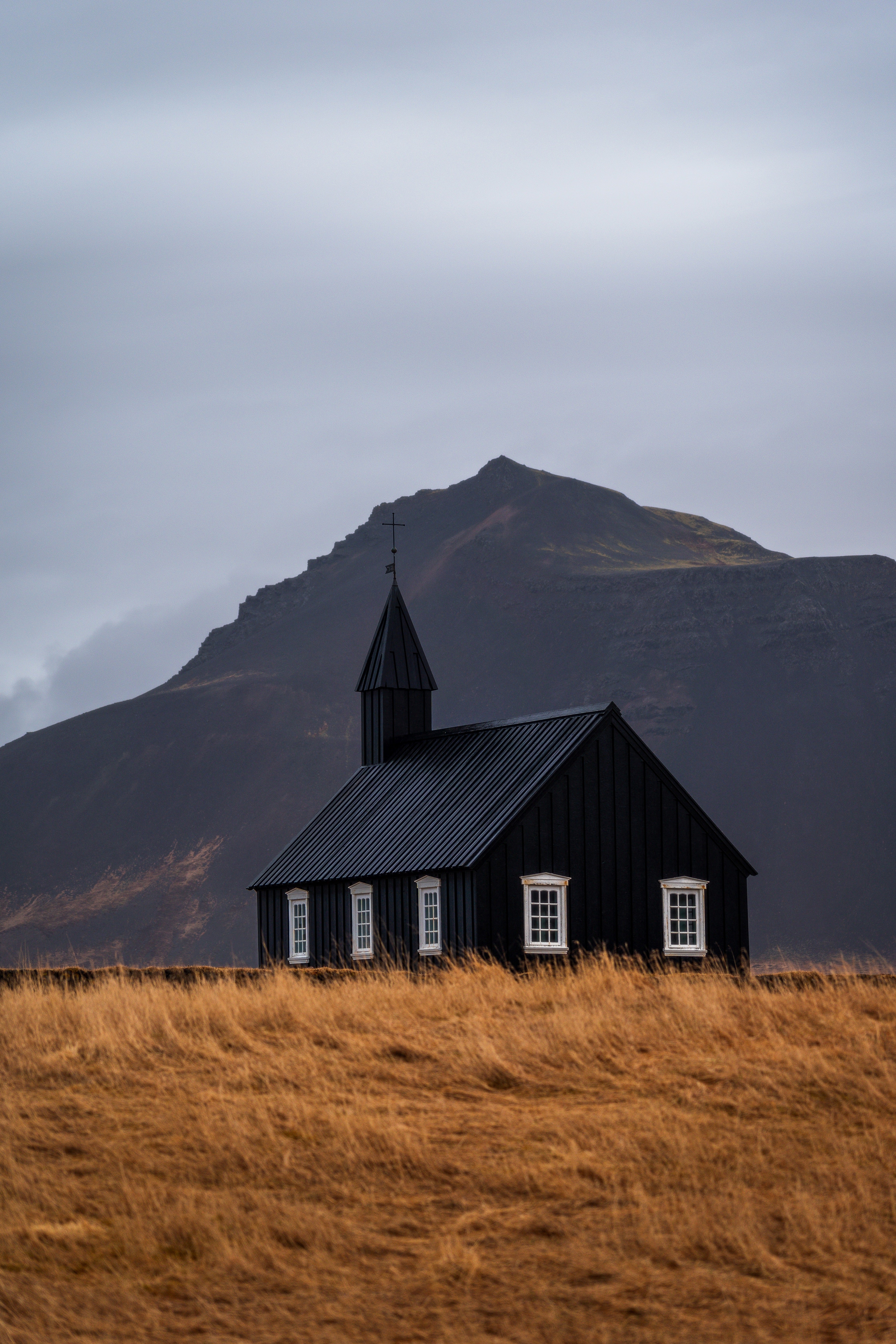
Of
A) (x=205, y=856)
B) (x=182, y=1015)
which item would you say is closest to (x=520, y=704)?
(x=205, y=856)

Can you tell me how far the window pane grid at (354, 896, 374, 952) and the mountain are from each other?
Answer: 69457 mm

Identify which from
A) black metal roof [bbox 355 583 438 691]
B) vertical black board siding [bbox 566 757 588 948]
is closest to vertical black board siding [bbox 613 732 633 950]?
vertical black board siding [bbox 566 757 588 948]

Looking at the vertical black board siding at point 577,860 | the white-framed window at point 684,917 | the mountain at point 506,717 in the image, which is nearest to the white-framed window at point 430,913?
the vertical black board siding at point 577,860

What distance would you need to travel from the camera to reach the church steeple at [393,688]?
36312 millimetres

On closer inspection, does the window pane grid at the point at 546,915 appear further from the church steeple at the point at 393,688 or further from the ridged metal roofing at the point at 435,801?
the church steeple at the point at 393,688

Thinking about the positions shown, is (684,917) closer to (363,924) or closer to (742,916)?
(742,916)

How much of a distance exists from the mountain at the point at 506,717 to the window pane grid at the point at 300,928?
67.7 m

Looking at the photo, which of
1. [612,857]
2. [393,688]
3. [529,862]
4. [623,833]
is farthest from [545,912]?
[393,688]

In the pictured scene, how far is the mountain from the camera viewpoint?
358ft

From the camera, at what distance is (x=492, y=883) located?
27.4m

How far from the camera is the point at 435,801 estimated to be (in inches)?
1220

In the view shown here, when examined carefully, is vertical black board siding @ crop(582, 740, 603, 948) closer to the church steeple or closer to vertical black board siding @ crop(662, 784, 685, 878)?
vertical black board siding @ crop(662, 784, 685, 878)

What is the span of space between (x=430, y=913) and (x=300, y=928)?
5.93 metres

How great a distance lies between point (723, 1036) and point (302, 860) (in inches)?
835
